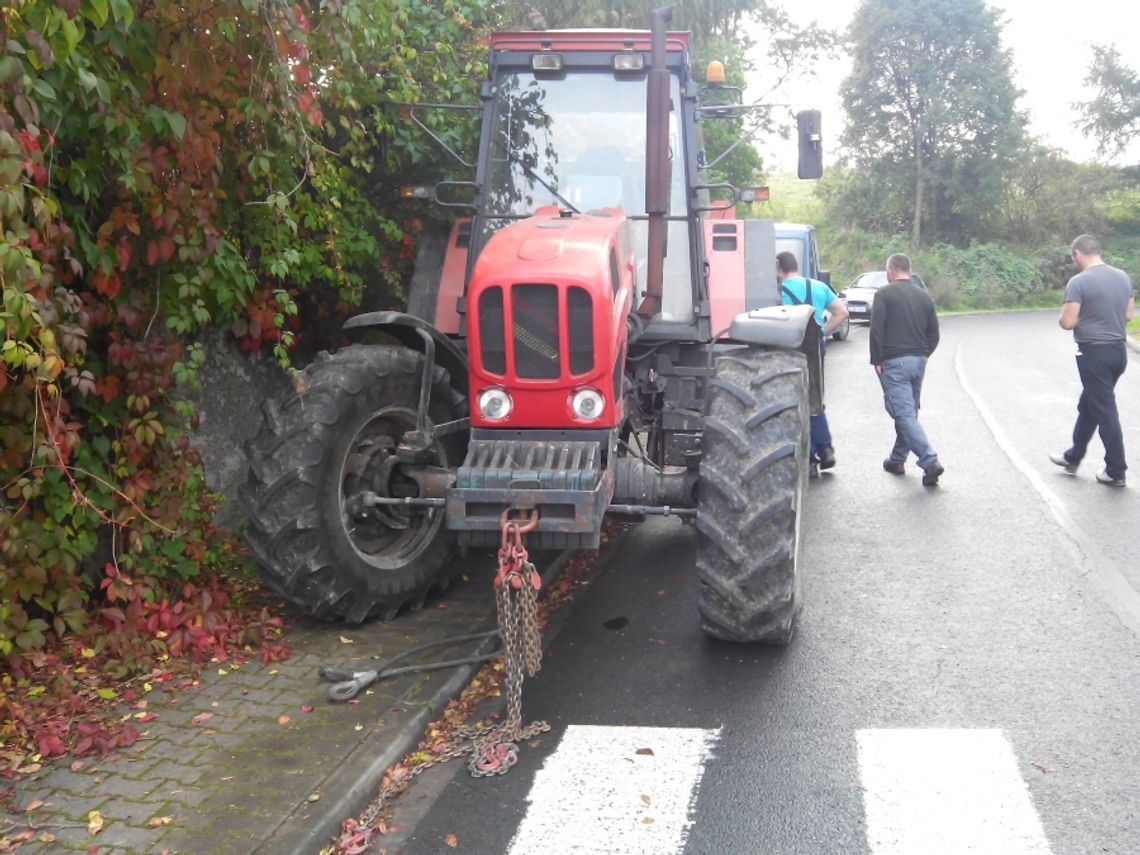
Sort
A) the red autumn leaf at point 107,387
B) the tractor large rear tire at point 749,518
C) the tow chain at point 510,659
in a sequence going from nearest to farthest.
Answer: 1. the tow chain at point 510,659
2. the tractor large rear tire at point 749,518
3. the red autumn leaf at point 107,387

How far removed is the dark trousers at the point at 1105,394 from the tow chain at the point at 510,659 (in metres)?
6.28

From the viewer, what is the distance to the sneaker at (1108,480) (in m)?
9.30

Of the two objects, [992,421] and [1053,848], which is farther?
[992,421]

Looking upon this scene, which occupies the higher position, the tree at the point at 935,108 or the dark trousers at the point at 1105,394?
the tree at the point at 935,108

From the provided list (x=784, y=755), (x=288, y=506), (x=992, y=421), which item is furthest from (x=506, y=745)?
(x=992, y=421)

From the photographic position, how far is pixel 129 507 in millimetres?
5652

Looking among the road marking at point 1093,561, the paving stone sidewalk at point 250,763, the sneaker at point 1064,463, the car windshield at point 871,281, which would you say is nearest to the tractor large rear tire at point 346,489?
the paving stone sidewalk at point 250,763

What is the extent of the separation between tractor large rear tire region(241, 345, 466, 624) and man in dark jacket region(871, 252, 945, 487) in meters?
4.81

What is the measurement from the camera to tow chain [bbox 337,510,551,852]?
4.73 metres

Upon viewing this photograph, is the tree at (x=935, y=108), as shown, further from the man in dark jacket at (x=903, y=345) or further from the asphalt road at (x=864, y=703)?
the asphalt road at (x=864, y=703)

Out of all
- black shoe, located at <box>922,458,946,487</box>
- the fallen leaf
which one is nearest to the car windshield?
black shoe, located at <box>922,458,946,487</box>

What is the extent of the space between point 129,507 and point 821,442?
20.5 feet

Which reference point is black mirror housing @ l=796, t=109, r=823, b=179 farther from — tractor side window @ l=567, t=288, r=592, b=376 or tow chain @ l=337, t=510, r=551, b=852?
tow chain @ l=337, t=510, r=551, b=852

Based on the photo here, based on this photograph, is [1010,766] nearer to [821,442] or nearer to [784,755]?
[784,755]
